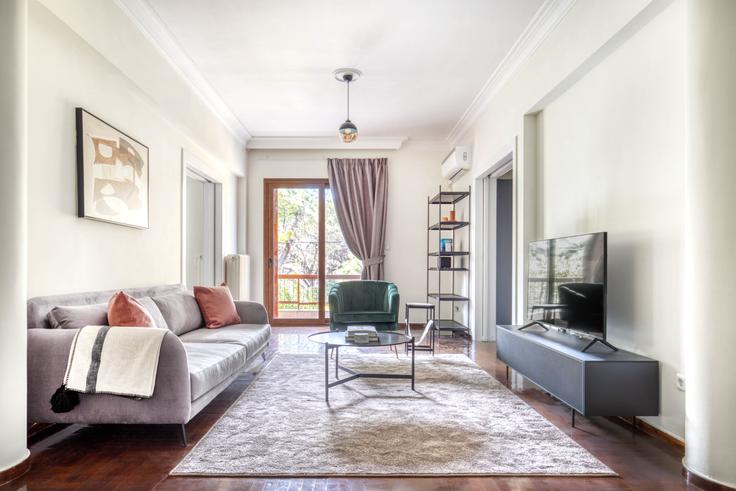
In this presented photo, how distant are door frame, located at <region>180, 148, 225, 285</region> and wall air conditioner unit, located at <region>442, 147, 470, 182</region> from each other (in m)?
3.01

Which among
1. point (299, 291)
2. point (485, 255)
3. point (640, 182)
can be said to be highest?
point (640, 182)

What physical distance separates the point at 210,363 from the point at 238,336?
0.92 metres

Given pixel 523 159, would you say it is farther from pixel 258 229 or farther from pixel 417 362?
pixel 258 229

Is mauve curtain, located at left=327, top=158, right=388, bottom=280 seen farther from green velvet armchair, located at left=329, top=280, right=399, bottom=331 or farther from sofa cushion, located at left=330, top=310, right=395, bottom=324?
sofa cushion, located at left=330, top=310, right=395, bottom=324

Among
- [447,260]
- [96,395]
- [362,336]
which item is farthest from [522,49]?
[96,395]

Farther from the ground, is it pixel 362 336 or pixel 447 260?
pixel 447 260

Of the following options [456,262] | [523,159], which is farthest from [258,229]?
[523,159]

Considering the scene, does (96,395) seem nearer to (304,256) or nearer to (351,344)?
(351,344)

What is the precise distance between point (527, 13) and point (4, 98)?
128 inches

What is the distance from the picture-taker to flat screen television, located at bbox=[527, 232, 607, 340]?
281cm

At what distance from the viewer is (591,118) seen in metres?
3.31

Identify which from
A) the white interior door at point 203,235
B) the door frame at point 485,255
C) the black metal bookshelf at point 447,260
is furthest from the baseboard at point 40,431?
the door frame at point 485,255

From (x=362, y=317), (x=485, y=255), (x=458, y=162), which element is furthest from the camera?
(x=458, y=162)

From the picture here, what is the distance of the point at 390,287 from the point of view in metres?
5.65
